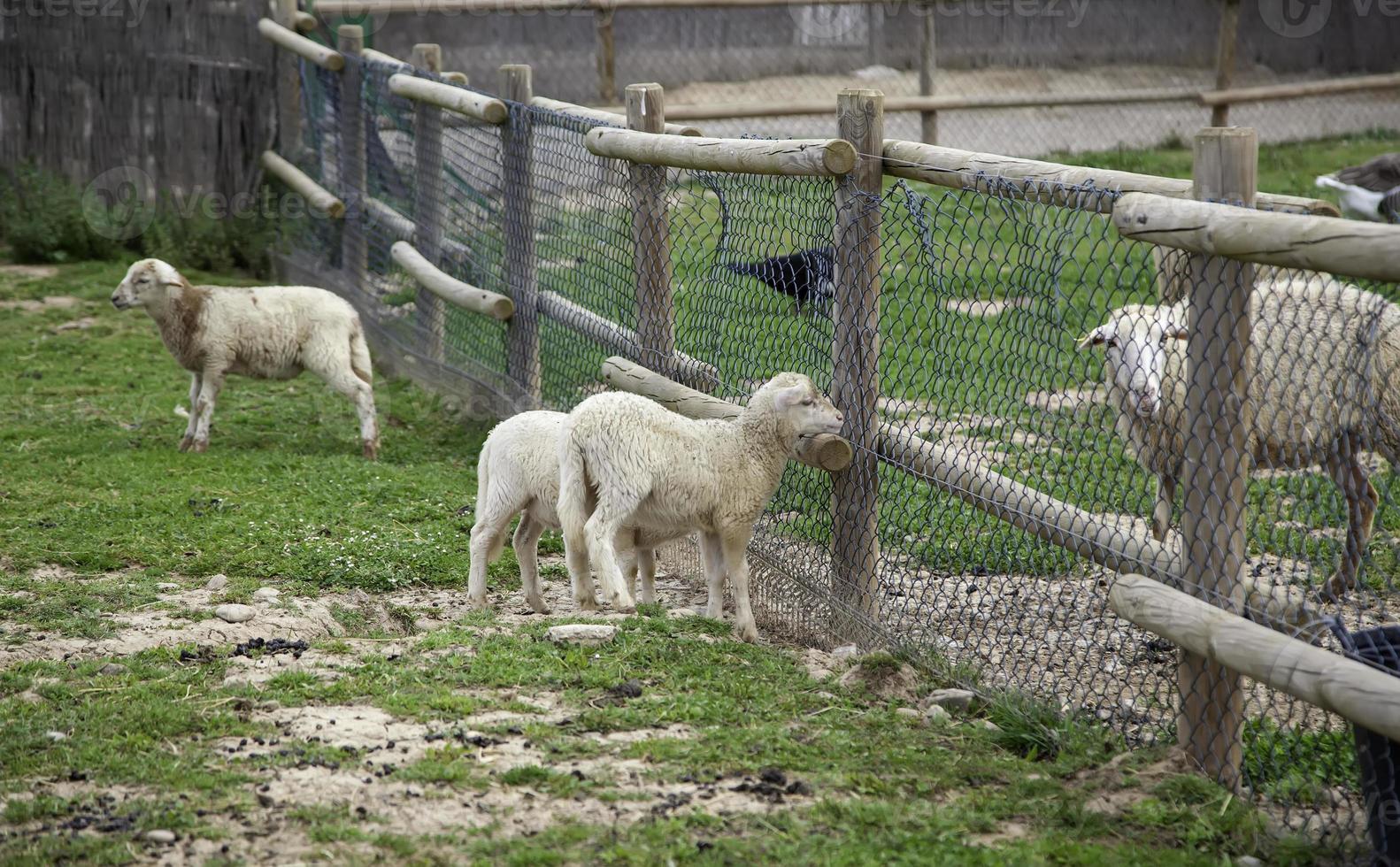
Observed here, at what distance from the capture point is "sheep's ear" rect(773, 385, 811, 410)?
5.11m

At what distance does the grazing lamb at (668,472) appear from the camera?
206 inches

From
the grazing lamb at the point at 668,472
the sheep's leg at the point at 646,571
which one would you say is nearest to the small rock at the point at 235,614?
the grazing lamb at the point at 668,472

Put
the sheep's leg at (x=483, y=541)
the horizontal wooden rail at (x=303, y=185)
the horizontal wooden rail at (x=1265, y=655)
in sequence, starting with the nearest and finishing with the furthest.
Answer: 1. the horizontal wooden rail at (x=1265, y=655)
2. the sheep's leg at (x=483, y=541)
3. the horizontal wooden rail at (x=303, y=185)

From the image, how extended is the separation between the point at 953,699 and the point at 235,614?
2.65 m

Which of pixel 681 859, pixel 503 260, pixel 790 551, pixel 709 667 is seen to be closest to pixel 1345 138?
pixel 503 260

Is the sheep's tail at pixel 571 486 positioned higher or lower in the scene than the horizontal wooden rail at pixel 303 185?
Answer: lower

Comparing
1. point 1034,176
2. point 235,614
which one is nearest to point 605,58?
point 235,614

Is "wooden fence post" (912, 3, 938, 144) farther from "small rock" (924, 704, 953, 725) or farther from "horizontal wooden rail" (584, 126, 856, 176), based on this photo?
"small rock" (924, 704, 953, 725)

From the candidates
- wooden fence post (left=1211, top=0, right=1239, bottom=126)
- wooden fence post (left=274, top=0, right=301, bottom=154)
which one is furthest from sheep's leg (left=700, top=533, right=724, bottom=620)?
wooden fence post (left=1211, top=0, right=1239, bottom=126)

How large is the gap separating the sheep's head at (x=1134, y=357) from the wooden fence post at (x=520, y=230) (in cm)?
340

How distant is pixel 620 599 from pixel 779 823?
1.88 meters

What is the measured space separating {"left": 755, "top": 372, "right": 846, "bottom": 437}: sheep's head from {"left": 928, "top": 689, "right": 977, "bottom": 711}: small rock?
41.9 inches

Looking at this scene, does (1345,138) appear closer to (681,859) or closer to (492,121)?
(492,121)

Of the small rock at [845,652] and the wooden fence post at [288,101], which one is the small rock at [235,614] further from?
the wooden fence post at [288,101]
